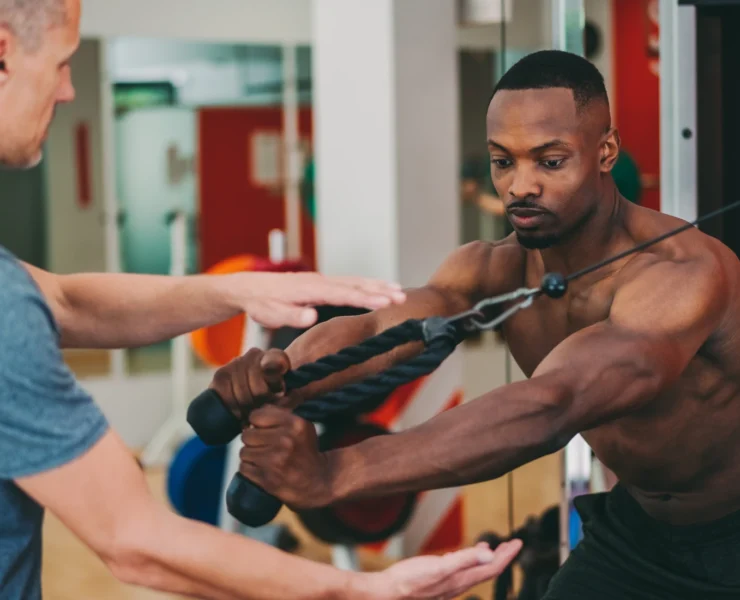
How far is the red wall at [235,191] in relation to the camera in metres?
7.16

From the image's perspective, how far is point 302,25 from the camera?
23.0ft

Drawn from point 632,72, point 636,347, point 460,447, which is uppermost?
point 632,72

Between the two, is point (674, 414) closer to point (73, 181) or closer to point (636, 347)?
point (636, 347)

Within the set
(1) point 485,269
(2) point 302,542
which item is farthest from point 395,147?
(1) point 485,269

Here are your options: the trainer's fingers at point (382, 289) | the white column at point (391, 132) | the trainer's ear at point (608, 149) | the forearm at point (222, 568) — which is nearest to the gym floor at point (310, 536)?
the white column at point (391, 132)

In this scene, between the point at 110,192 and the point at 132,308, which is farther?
the point at 110,192

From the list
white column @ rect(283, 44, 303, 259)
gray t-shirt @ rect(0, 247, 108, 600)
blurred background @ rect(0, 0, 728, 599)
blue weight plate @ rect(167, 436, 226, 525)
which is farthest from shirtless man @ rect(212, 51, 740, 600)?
white column @ rect(283, 44, 303, 259)

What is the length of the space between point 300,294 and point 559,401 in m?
0.39

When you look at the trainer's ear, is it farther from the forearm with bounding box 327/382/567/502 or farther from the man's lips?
A: the forearm with bounding box 327/382/567/502

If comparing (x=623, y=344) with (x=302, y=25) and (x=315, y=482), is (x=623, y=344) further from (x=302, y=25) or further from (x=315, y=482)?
(x=302, y=25)

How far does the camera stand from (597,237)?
6.47 feet

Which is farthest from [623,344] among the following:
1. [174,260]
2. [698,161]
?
[174,260]

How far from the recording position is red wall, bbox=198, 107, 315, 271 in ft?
23.5

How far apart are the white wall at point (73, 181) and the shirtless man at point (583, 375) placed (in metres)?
5.13
